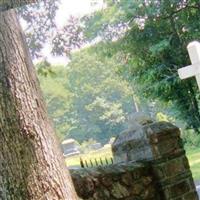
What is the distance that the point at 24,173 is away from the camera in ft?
7.75

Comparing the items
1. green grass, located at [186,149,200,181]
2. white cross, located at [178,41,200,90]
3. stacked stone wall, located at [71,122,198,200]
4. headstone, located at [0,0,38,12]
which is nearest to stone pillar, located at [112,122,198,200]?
stacked stone wall, located at [71,122,198,200]

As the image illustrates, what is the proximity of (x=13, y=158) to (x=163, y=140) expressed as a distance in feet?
6.09

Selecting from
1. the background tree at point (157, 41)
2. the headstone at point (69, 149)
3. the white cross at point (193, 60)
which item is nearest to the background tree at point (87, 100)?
the headstone at point (69, 149)

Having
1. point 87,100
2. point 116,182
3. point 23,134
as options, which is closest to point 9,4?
point 23,134

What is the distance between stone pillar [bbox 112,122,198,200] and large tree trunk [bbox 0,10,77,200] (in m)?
1.46

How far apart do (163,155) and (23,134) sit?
180 centimetres

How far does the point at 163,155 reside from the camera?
154 inches

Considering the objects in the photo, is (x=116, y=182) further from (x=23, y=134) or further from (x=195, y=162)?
(x=195, y=162)

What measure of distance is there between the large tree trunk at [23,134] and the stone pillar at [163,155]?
1456 mm

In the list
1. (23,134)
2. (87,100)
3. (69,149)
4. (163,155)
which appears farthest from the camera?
(87,100)

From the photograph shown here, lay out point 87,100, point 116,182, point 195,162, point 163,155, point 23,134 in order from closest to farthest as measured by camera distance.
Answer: point 23,134
point 116,182
point 163,155
point 195,162
point 87,100

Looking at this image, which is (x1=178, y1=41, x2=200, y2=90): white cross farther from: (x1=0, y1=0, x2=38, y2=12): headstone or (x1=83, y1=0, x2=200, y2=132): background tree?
(x1=83, y1=0, x2=200, y2=132): background tree

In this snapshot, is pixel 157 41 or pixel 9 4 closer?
pixel 9 4

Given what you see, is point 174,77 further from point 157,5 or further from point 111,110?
point 111,110
